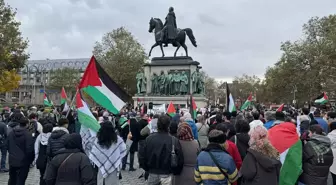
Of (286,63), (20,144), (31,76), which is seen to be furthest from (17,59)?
(31,76)

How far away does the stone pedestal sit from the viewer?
3253 centimetres

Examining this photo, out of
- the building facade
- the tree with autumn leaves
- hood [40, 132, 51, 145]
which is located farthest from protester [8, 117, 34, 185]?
the building facade

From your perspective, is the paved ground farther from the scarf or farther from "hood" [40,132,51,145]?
the scarf

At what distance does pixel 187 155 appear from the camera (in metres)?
5.75

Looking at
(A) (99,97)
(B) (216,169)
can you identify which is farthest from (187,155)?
(A) (99,97)

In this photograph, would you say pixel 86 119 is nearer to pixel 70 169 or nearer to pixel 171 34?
pixel 70 169

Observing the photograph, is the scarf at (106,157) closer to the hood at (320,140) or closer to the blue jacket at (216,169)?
the blue jacket at (216,169)

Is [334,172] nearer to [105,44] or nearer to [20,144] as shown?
[20,144]

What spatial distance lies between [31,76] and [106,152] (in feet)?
394

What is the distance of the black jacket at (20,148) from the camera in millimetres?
7227

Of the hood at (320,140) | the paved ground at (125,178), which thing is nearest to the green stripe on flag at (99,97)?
the paved ground at (125,178)

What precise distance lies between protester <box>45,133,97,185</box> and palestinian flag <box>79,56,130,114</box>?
1596 millimetres

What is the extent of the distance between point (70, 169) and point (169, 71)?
29957mm

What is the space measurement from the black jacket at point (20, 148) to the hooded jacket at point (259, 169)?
4.70 metres
